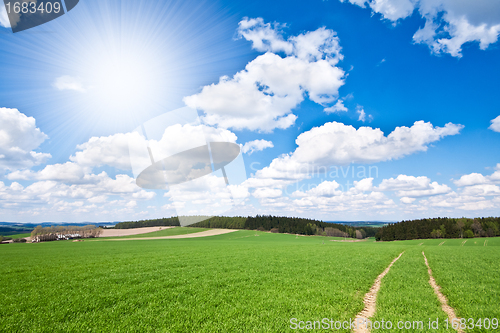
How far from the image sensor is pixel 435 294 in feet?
40.2

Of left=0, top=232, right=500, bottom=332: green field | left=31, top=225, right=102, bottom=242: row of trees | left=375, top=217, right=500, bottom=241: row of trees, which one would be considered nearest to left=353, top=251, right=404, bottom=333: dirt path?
left=0, top=232, right=500, bottom=332: green field

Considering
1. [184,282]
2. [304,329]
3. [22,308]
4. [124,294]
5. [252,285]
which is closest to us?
[304,329]

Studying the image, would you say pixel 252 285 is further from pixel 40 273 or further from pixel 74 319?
pixel 40 273

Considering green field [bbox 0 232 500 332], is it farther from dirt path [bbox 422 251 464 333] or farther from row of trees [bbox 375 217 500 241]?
row of trees [bbox 375 217 500 241]

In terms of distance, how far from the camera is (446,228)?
99.9 m

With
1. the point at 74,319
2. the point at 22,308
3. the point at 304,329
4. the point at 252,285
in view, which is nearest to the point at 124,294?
the point at 74,319

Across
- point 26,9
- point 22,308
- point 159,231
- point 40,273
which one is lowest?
point 159,231

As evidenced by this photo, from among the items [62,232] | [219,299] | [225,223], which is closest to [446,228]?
[225,223]

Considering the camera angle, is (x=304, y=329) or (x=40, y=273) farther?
(x=40, y=273)

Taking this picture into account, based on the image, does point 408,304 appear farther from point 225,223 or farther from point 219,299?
point 225,223

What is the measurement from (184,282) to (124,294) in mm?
3745
